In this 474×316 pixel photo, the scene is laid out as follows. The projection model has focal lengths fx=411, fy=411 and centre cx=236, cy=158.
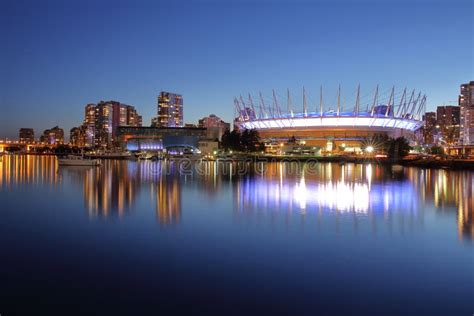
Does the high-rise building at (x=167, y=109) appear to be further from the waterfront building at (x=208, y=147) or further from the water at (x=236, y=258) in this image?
the water at (x=236, y=258)

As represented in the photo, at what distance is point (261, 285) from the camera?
20.5 ft

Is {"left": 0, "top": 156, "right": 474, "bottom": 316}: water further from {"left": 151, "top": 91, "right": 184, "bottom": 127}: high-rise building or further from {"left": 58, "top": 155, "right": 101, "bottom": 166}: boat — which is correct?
{"left": 151, "top": 91, "right": 184, "bottom": 127}: high-rise building

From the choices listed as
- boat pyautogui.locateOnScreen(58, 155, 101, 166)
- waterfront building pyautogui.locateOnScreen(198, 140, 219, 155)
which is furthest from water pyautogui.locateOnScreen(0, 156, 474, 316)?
waterfront building pyautogui.locateOnScreen(198, 140, 219, 155)

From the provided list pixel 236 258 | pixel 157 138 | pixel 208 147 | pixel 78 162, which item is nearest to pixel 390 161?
pixel 78 162

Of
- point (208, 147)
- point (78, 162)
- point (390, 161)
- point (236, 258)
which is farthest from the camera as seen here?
point (208, 147)

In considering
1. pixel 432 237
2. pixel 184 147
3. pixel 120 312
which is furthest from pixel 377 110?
pixel 120 312

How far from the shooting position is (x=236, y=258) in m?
7.77

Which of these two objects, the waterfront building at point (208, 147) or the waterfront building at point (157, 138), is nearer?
the waterfront building at point (208, 147)

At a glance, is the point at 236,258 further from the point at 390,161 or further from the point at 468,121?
the point at 468,121

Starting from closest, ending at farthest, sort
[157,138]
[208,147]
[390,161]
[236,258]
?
[236,258] < [390,161] < [208,147] < [157,138]

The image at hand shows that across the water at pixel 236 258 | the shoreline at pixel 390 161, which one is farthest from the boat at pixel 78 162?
the water at pixel 236 258

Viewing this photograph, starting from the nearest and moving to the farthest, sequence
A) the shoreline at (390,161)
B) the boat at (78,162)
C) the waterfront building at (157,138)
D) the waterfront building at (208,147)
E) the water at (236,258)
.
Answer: the water at (236,258)
the shoreline at (390,161)
the boat at (78,162)
the waterfront building at (208,147)
the waterfront building at (157,138)

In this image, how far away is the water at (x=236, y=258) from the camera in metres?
5.60

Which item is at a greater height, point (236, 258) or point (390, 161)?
point (390, 161)
